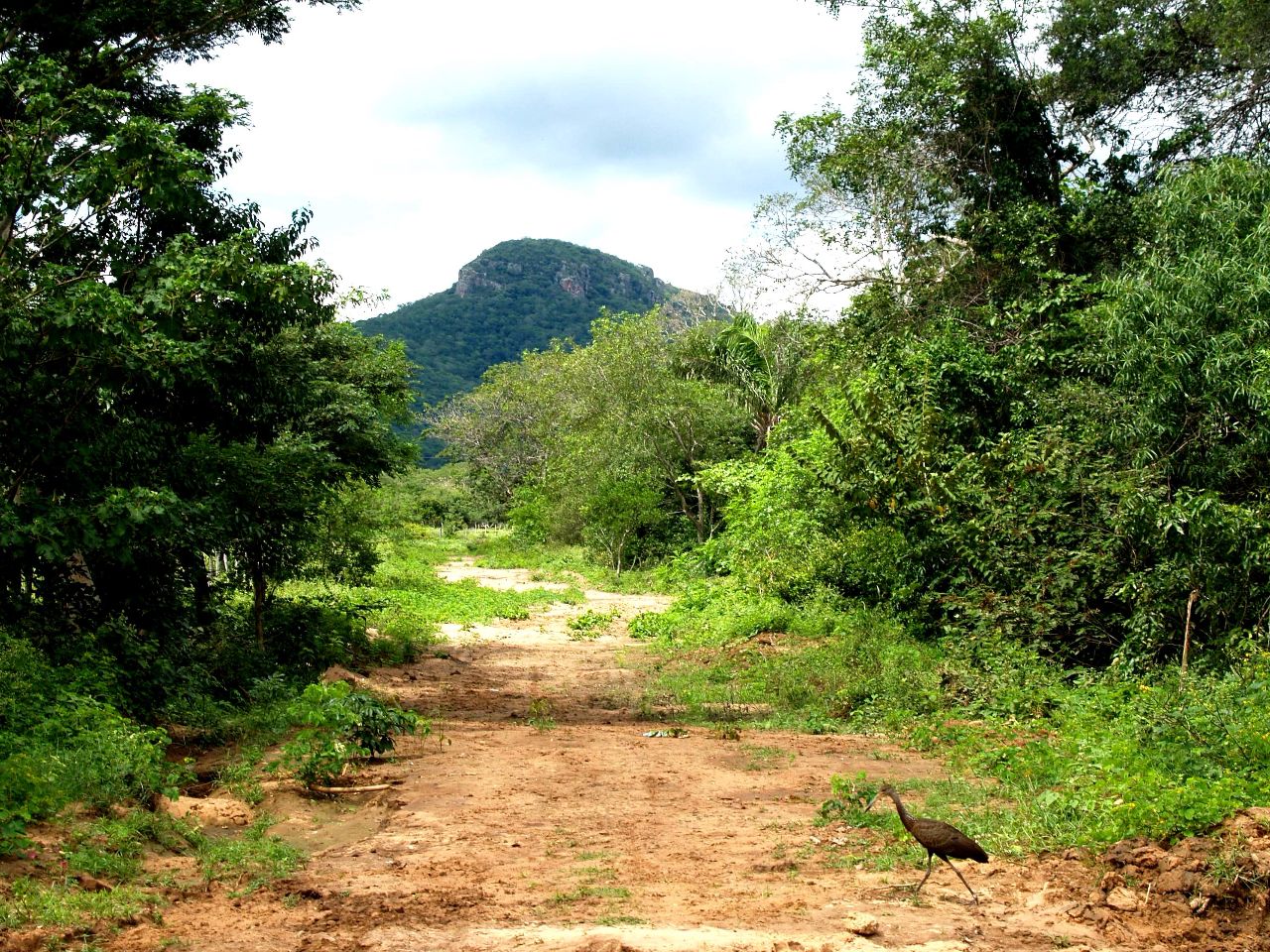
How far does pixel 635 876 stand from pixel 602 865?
0.96 ft

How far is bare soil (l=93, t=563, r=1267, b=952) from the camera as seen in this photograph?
450cm

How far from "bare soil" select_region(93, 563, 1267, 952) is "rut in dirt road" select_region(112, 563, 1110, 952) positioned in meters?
0.02

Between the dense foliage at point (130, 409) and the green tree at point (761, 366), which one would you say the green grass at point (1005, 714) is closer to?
the dense foliage at point (130, 409)

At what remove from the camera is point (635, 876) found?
17.9ft

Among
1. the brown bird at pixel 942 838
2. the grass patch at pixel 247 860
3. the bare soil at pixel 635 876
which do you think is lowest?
the bare soil at pixel 635 876

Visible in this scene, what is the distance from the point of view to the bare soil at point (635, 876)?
177 inches

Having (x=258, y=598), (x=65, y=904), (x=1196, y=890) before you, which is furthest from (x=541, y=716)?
(x=1196, y=890)

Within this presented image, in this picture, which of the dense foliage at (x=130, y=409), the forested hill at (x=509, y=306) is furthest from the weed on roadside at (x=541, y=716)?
the forested hill at (x=509, y=306)

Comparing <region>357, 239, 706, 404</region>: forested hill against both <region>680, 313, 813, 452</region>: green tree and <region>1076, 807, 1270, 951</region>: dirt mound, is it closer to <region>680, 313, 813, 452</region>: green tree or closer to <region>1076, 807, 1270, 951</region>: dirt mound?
<region>680, 313, 813, 452</region>: green tree

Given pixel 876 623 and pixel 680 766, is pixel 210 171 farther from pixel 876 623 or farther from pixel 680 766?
pixel 876 623

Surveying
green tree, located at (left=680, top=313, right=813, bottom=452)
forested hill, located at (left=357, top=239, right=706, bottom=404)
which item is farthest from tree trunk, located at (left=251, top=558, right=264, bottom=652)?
forested hill, located at (left=357, top=239, right=706, bottom=404)

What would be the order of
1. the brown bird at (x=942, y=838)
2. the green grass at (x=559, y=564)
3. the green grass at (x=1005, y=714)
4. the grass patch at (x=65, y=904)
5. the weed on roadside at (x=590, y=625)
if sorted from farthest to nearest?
the green grass at (x=559, y=564) → the weed on roadside at (x=590, y=625) → the green grass at (x=1005, y=714) → the brown bird at (x=942, y=838) → the grass patch at (x=65, y=904)

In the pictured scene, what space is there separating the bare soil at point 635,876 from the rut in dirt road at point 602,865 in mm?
16

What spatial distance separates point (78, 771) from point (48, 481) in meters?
3.58
